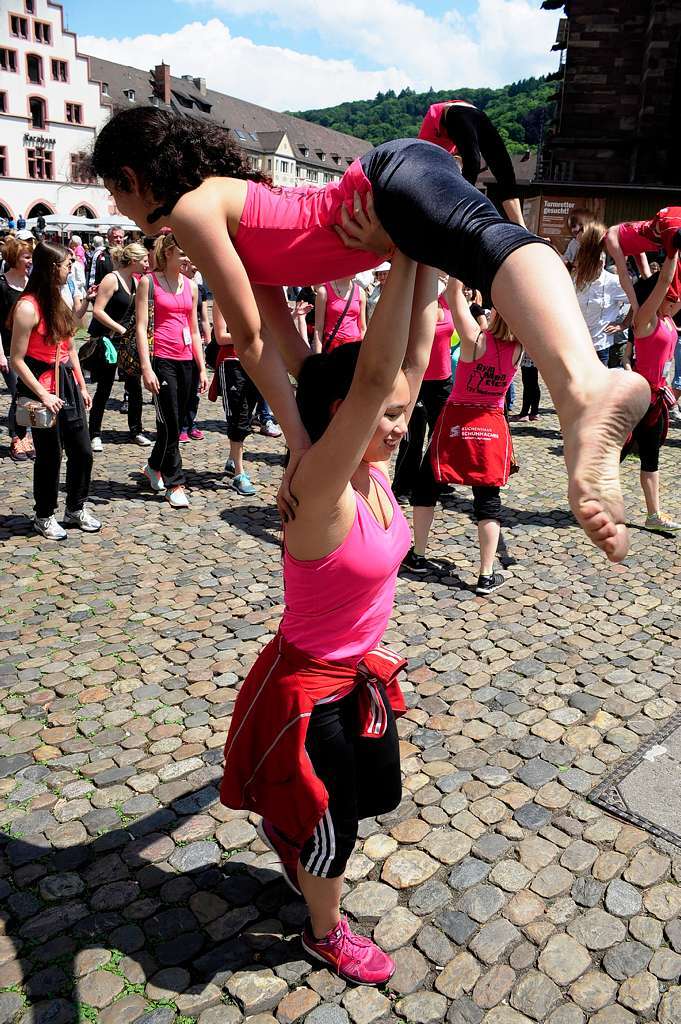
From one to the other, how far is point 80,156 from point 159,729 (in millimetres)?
2602

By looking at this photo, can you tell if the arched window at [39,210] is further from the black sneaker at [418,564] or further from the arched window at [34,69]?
the black sneaker at [418,564]

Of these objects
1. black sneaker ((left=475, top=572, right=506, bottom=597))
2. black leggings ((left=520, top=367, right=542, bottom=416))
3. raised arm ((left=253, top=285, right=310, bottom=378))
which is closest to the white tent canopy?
black leggings ((left=520, top=367, right=542, bottom=416))

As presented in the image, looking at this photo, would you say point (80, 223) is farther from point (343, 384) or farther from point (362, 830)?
point (343, 384)

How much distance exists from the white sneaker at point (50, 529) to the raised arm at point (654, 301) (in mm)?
5097

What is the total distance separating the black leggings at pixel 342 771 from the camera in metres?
2.50

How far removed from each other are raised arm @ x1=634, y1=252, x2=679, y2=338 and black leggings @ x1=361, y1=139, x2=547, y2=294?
17.1ft

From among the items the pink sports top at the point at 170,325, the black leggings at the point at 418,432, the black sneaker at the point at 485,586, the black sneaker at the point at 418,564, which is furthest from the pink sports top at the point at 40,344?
the black sneaker at the point at 485,586

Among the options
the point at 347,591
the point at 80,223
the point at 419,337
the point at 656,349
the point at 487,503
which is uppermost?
the point at 80,223

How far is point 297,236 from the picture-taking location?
2205mm

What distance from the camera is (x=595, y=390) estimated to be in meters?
1.67

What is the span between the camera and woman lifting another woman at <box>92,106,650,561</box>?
5.48 feet

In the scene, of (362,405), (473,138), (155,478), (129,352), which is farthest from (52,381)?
(362,405)

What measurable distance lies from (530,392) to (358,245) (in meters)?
10.8

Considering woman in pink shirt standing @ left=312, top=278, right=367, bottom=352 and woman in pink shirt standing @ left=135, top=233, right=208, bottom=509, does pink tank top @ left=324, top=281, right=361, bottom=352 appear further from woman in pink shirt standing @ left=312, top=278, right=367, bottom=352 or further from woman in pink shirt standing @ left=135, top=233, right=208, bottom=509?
woman in pink shirt standing @ left=135, top=233, right=208, bottom=509
